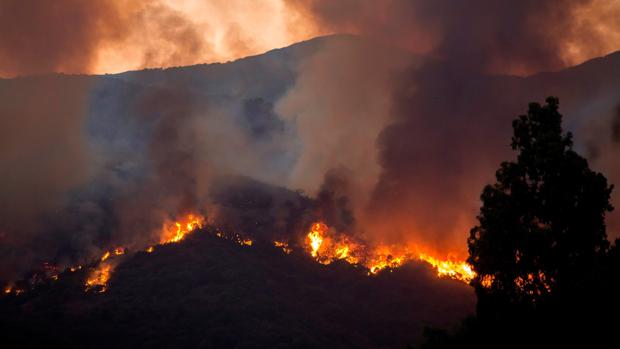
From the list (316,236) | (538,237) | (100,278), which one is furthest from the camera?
(316,236)

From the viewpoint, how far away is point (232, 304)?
303ft

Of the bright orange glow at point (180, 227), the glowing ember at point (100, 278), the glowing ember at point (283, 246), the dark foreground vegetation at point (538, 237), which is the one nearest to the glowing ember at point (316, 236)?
the glowing ember at point (283, 246)

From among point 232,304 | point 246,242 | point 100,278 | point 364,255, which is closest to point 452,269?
point 364,255

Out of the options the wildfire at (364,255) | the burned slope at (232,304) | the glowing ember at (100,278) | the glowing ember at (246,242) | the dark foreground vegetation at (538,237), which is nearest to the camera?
the dark foreground vegetation at (538,237)

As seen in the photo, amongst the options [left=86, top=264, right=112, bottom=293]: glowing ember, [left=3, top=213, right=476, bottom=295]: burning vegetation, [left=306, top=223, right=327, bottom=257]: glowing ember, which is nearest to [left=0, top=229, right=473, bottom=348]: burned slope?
[left=86, top=264, right=112, bottom=293]: glowing ember

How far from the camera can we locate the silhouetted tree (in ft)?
85.5

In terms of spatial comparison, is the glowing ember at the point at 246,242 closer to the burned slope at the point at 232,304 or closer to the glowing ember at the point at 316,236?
the burned slope at the point at 232,304

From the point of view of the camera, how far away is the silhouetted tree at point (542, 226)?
2606 cm

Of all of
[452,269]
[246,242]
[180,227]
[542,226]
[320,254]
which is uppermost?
[180,227]

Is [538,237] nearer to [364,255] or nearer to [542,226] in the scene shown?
[542,226]

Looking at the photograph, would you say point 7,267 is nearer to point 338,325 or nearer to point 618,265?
point 338,325

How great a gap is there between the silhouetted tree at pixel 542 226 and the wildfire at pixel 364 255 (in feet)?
236

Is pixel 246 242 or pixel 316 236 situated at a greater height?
pixel 316 236

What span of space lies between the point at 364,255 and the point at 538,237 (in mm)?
82933
